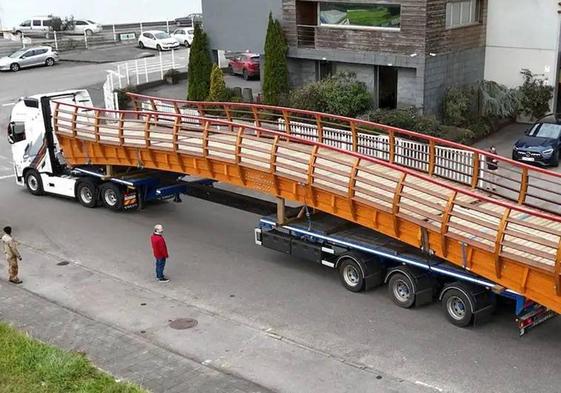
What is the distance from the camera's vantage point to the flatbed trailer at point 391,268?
1288 centimetres

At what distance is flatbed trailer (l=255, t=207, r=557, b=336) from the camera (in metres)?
12.9

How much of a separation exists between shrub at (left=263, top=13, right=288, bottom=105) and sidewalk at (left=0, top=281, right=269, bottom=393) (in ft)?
55.2

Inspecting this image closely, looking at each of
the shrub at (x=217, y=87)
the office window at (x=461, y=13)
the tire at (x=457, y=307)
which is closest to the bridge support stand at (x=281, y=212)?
the tire at (x=457, y=307)

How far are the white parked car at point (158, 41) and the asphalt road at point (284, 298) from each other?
29.4 metres

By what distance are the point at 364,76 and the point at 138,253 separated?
14249 mm

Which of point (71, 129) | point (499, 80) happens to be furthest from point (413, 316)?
point (499, 80)

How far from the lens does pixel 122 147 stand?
19.0 metres

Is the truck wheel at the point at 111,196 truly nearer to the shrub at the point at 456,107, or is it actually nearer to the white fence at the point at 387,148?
the white fence at the point at 387,148

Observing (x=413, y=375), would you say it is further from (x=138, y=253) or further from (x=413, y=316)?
(x=138, y=253)

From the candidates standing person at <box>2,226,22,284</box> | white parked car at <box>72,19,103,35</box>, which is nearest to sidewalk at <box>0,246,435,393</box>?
standing person at <box>2,226,22,284</box>

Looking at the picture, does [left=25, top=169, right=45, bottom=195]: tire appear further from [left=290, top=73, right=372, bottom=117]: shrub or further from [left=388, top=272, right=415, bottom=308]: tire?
[left=388, top=272, right=415, bottom=308]: tire

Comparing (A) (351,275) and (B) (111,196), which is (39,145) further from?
(A) (351,275)

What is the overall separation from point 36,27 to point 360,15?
1394 inches

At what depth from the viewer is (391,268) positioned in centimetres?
1432
